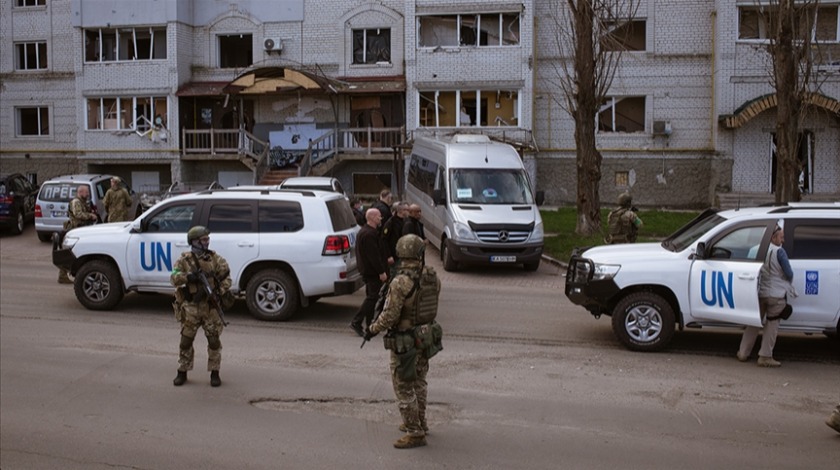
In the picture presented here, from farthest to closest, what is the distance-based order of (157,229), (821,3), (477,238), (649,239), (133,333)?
1. (821,3)
2. (649,239)
3. (477,238)
4. (157,229)
5. (133,333)

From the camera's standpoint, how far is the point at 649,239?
22.2m

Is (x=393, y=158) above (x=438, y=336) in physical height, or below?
above

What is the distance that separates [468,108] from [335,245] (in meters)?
20.3

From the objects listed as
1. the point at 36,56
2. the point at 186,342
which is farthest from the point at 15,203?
the point at 186,342

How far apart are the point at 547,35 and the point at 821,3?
8.95 m

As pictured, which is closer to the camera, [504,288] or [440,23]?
[504,288]

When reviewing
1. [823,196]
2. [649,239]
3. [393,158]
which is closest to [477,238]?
[649,239]

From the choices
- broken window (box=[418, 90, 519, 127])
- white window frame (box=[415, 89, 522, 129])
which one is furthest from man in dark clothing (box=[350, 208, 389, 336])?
broken window (box=[418, 90, 519, 127])

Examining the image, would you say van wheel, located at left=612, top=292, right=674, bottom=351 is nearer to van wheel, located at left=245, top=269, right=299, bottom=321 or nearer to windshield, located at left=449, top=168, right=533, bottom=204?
van wheel, located at left=245, top=269, right=299, bottom=321

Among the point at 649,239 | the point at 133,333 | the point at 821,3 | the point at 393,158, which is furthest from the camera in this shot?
the point at 393,158

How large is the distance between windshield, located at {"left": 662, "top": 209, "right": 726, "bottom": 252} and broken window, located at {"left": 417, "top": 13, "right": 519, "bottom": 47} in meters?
20.6

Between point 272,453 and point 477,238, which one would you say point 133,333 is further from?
point 477,238

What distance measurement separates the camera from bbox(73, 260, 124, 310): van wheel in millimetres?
13234

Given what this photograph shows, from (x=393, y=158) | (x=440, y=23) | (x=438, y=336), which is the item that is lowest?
(x=438, y=336)
